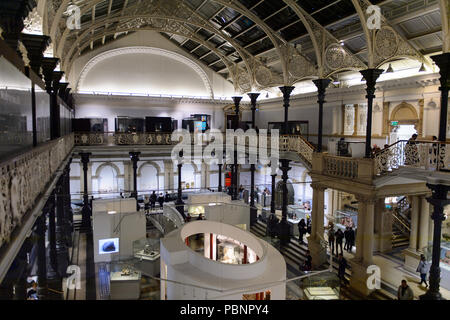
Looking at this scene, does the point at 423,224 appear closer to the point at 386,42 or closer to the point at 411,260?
the point at 411,260

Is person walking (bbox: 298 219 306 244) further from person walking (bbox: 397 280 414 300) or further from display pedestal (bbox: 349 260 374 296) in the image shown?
person walking (bbox: 397 280 414 300)

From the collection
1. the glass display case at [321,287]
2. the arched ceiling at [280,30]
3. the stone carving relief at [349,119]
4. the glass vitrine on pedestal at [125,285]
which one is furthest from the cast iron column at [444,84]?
the glass vitrine on pedestal at [125,285]

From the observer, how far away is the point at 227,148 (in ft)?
74.1

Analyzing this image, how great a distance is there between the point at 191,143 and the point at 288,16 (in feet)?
32.4

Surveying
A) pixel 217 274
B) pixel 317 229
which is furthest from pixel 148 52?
pixel 217 274

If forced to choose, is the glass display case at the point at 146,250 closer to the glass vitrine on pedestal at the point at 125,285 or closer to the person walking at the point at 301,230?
the glass vitrine on pedestal at the point at 125,285

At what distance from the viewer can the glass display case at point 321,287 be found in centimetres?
1009

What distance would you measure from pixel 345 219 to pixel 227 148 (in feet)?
29.8

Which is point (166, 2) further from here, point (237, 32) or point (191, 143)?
point (191, 143)

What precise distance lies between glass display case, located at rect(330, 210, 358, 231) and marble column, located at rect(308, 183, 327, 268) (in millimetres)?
2690

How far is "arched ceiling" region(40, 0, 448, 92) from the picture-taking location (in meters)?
12.2

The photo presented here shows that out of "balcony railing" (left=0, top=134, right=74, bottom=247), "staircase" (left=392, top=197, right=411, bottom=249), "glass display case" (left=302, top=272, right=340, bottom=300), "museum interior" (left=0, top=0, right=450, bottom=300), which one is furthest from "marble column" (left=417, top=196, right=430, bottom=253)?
"balcony railing" (left=0, top=134, right=74, bottom=247)

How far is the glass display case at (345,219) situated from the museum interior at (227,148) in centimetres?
15
